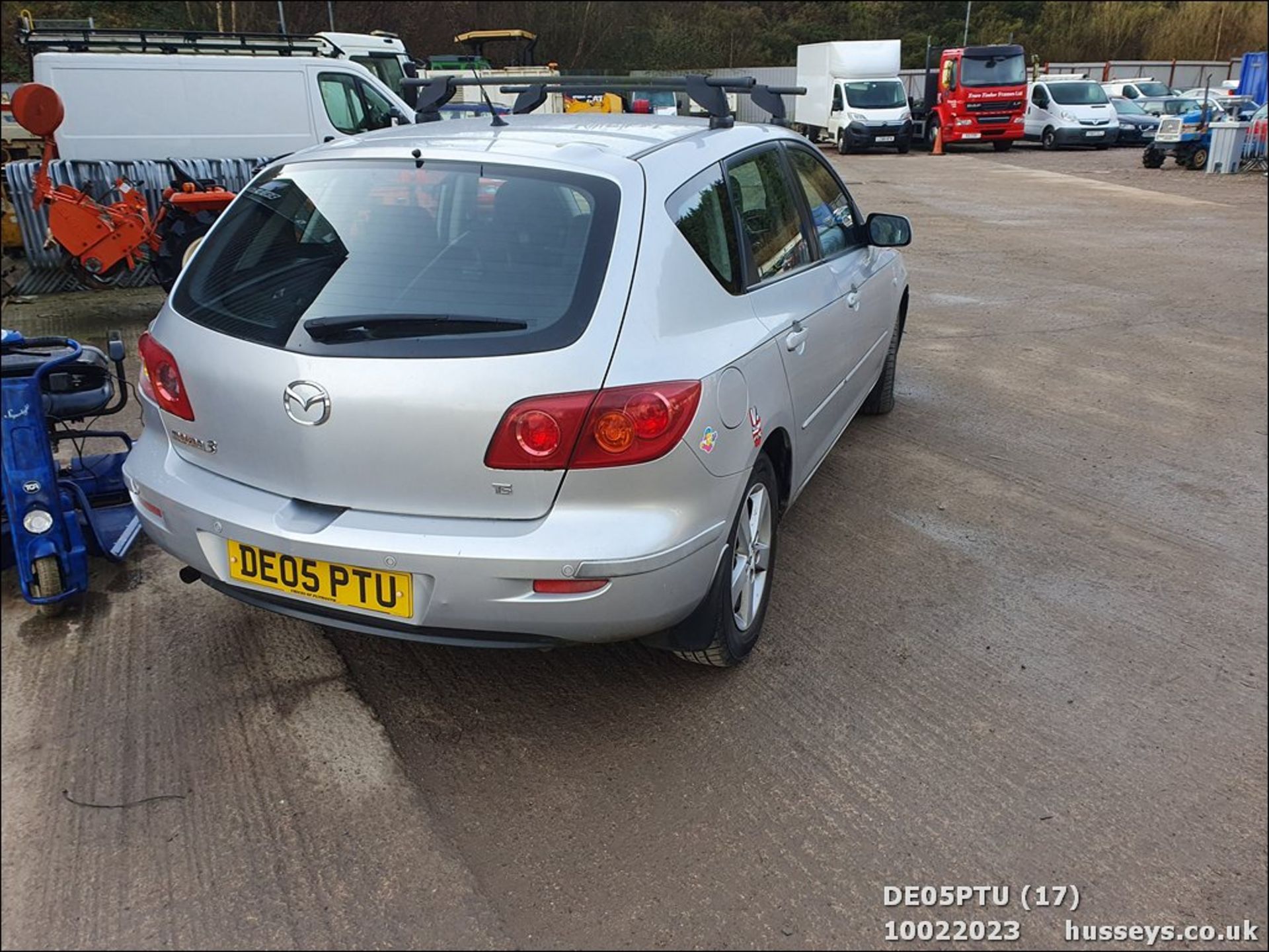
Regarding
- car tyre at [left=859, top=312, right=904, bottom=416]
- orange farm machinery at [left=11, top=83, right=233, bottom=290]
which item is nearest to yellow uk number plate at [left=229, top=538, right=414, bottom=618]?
car tyre at [left=859, top=312, right=904, bottom=416]

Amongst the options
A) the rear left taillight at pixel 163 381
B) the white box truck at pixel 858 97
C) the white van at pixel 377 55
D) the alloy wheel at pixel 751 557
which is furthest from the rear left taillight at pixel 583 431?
the white box truck at pixel 858 97

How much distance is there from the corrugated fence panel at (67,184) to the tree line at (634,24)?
56.1ft

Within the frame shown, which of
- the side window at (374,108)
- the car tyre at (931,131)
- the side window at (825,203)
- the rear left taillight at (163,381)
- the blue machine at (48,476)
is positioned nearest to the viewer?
the rear left taillight at (163,381)

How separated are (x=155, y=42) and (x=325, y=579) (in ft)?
37.6

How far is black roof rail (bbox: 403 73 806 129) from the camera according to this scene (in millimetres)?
3844

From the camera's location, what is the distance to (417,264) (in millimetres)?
2768

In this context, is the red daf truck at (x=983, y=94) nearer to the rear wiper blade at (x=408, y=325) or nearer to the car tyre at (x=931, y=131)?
the car tyre at (x=931, y=131)

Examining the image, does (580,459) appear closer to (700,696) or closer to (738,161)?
(700,696)

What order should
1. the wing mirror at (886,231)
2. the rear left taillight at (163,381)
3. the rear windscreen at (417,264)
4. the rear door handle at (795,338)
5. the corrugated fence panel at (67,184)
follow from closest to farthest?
the rear windscreen at (417,264) → the rear left taillight at (163,381) → the rear door handle at (795,338) → the wing mirror at (886,231) → the corrugated fence panel at (67,184)

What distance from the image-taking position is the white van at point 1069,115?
26562 mm

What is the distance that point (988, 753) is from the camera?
2.85 m

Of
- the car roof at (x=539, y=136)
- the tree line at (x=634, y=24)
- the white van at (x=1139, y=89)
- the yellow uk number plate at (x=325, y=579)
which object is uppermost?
the tree line at (x=634, y=24)

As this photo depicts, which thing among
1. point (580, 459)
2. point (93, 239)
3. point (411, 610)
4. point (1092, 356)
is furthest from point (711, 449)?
point (93, 239)

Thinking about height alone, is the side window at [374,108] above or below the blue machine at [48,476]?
above
